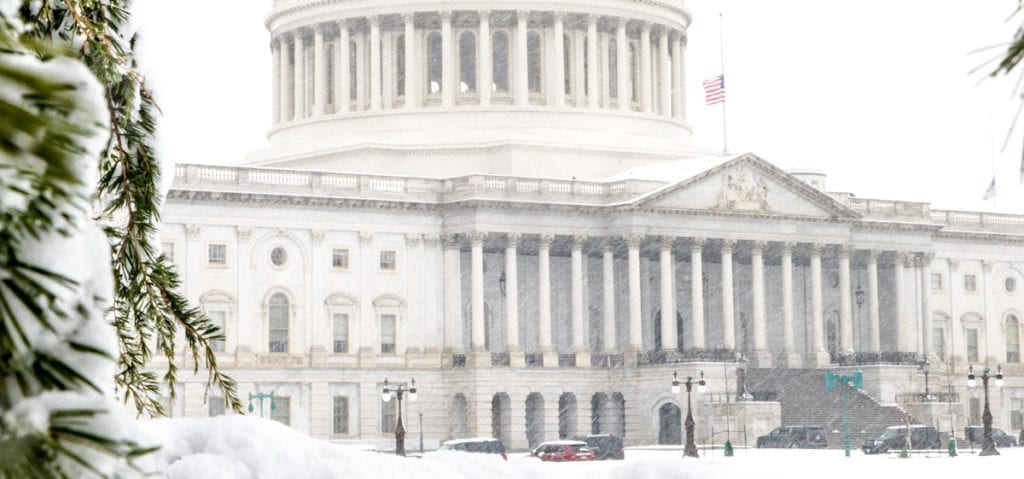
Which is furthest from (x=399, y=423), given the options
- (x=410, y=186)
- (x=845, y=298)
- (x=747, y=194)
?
(x=845, y=298)

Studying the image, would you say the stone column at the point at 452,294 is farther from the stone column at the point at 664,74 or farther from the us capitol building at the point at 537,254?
the stone column at the point at 664,74

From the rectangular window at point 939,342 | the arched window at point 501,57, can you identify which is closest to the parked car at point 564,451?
the rectangular window at point 939,342

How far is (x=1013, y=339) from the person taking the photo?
115 meters

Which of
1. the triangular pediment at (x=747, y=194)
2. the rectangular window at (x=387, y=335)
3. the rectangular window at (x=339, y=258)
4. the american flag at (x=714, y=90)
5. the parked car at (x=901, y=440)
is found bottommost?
the parked car at (x=901, y=440)

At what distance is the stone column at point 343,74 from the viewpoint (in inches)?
4537

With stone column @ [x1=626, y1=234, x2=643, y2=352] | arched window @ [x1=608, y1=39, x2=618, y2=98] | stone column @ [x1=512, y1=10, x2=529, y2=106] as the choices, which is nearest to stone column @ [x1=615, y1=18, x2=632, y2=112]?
arched window @ [x1=608, y1=39, x2=618, y2=98]

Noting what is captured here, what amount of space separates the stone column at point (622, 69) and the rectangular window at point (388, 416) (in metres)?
30.0

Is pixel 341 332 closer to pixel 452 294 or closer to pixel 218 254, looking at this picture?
pixel 452 294

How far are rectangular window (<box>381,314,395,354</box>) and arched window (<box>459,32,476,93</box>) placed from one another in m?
24.5

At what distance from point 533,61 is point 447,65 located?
22.1ft

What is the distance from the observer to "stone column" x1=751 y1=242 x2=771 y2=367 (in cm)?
10225

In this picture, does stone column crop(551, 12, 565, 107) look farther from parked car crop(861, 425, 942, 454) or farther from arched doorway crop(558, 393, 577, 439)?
parked car crop(861, 425, 942, 454)

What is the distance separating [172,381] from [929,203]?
105630 millimetres

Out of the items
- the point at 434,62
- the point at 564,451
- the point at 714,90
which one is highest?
the point at 434,62
